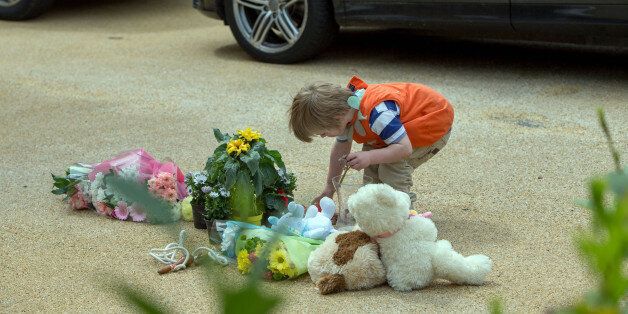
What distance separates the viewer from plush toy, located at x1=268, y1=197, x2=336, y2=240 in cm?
369

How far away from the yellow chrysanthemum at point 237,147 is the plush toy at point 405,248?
2.13 ft

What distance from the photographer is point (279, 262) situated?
3.43 meters

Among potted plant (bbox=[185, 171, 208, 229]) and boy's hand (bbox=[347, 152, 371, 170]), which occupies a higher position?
boy's hand (bbox=[347, 152, 371, 170])

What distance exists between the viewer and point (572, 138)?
5344 mm

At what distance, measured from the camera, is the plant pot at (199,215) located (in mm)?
3969

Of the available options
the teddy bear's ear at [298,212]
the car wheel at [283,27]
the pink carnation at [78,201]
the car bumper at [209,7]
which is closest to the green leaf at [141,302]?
the teddy bear's ear at [298,212]

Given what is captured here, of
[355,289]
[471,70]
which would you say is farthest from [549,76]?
[355,289]

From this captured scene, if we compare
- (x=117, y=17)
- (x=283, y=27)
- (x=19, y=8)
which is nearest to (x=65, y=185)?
(x=283, y=27)

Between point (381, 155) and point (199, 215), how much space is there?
81 cm

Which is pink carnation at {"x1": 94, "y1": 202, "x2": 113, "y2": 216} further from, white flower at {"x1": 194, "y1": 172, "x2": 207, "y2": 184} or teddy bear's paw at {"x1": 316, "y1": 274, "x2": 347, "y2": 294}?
teddy bear's paw at {"x1": 316, "y1": 274, "x2": 347, "y2": 294}

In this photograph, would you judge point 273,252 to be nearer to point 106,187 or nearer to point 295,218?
point 295,218

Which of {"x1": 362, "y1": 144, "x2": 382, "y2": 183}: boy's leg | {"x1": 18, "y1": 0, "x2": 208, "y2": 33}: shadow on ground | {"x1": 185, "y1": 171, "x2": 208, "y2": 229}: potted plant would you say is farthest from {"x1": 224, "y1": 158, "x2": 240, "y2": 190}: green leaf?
{"x1": 18, "y1": 0, "x2": 208, "y2": 33}: shadow on ground

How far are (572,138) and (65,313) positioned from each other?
3132mm

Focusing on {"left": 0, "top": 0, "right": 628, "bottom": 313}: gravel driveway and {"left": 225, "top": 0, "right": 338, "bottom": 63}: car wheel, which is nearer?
{"left": 0, "top": 0, "right": 628, "bottom": 313}: gravel driveway
